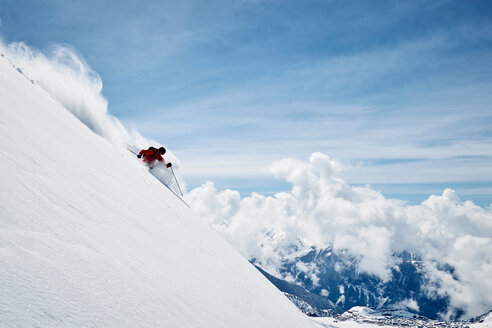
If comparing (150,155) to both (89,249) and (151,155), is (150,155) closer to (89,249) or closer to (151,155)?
(151,155)

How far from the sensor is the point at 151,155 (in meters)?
18.1

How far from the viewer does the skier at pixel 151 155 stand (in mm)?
17812

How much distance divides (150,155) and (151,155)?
65 millimetres

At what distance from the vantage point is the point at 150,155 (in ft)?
59.1

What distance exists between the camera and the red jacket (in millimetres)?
17844

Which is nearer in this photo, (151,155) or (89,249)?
(89,249)

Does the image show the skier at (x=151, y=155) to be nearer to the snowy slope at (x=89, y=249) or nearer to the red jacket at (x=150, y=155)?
the red jacket at (x=150, y=155)

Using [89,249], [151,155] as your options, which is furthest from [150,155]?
[89,249]

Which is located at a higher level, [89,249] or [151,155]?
[151,155]

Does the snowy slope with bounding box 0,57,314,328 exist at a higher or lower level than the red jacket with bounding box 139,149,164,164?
lower

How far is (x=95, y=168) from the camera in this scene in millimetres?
9148

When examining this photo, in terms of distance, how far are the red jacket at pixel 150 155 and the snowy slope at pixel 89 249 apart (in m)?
6.44

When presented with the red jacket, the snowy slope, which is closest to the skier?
the red jacket

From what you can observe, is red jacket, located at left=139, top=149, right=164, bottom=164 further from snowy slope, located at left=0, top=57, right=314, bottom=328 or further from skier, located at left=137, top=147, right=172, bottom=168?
snowy slope, located at left=0, top=57, right=314, bottom=328
